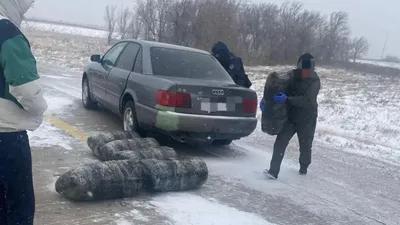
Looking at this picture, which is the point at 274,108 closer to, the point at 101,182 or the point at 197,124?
the point at 197,124

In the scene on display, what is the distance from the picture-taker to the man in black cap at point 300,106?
6133 millimetres

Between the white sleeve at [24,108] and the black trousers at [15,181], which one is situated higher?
the white sleeve at [24,108]

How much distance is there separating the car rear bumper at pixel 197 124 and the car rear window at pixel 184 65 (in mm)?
756

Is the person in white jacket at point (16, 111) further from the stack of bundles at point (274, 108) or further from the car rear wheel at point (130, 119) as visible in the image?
the car rear wheel at point (130, 119)

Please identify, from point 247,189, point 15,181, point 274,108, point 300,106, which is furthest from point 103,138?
point 15,181

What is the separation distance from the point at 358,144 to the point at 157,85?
14.9 feet

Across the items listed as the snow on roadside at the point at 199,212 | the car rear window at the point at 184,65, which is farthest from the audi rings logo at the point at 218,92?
the snow on roadside at the point at 199,212

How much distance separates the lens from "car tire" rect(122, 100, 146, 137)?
23.7 ft

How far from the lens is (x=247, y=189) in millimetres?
5629

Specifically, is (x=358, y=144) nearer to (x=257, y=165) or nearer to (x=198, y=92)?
(x=257, y=165)

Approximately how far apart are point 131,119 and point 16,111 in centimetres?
466

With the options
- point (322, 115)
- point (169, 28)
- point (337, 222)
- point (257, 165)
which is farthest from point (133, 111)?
point (169, 28)

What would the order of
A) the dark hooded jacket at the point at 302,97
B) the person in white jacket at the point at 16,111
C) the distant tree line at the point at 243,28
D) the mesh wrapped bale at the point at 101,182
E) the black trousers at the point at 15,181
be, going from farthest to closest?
the distant tree line at the point at 243,28 → the dark hooded jacket at the point at 302,97 → the mesh wrapped bale at the point at 101,182 → the black trousers at the point at 15,181 → the person in white jacket at the point at 16,111

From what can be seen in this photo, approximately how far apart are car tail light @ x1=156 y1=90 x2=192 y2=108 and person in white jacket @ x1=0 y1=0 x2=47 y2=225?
12.4 feet
